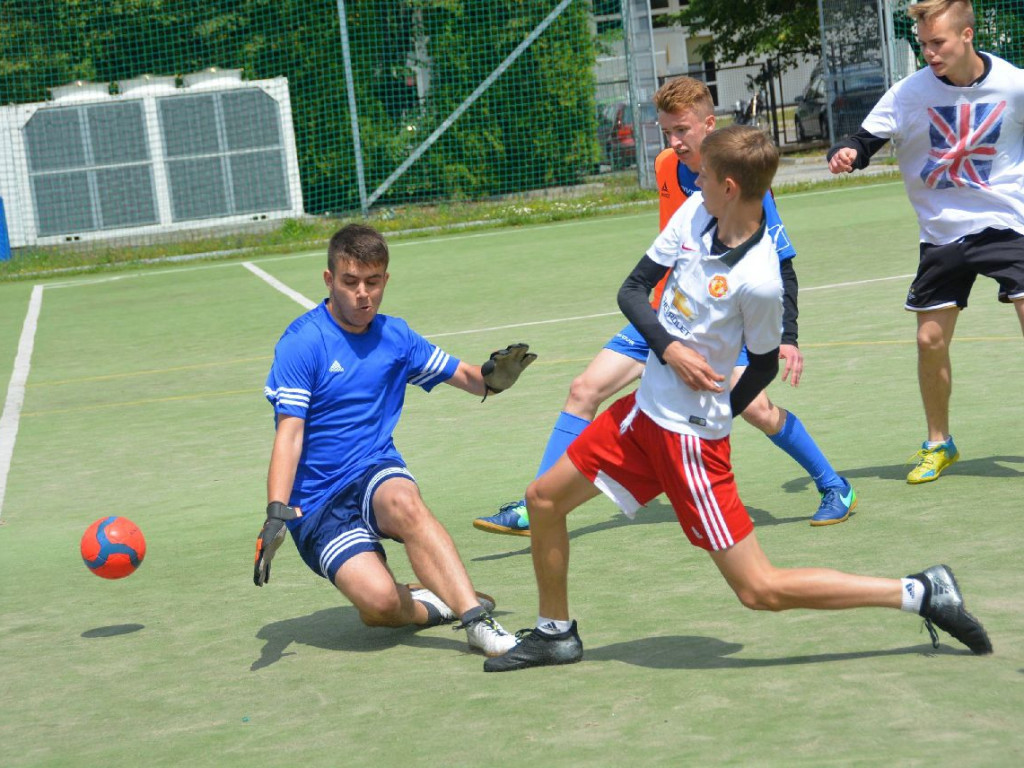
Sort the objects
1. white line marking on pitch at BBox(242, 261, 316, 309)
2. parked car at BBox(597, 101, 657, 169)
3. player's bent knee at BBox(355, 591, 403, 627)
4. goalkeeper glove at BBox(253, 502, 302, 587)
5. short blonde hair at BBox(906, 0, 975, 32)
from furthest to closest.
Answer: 1. parked car at BBox(597, 101, 657, 169)
2. white line marking on pitch at BBox(242, 261, 316, 309)
3. short blonde hair at BBox(906, 0, 975, 32)
4. player's bent knee at BBox(355, 591, 403, 627)
5. goalkeeper glove at BBox(253, 502, 302, 587)

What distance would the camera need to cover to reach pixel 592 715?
14.1 ft

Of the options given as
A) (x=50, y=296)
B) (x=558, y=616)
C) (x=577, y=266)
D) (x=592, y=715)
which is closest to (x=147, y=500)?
(x=558, y=616)

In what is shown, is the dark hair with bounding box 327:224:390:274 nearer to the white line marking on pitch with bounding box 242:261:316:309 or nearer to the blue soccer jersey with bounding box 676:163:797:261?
the blue soccer jersey with bounding box 676:163:797:261

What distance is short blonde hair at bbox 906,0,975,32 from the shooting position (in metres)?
6.77

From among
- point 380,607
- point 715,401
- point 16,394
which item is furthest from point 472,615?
point 16,394

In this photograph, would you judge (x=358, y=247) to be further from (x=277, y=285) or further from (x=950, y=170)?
(x=277, y=285)

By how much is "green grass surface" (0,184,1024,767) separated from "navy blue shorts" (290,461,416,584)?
31 cm

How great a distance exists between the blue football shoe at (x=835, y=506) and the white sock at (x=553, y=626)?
1.89 m

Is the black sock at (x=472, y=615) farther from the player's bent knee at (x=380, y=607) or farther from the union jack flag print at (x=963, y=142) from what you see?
the union jack flag print at (x=963, y=142)

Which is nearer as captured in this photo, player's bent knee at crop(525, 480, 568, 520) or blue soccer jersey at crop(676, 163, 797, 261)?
player's bent knee at crop(525, 480, 568, 520)

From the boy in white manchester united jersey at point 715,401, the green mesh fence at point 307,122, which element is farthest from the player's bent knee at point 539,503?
the green mesh fence at point 307,122

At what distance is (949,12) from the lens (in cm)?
678

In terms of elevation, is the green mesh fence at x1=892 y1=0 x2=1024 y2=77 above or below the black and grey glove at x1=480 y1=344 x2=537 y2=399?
above

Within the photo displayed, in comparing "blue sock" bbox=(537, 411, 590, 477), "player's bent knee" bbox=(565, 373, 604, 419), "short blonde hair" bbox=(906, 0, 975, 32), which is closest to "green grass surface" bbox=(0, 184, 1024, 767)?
"blue sock" bbox=(537, 411, 590, 477)
